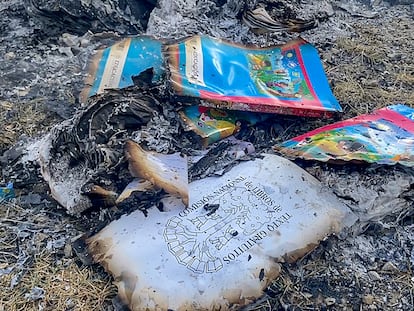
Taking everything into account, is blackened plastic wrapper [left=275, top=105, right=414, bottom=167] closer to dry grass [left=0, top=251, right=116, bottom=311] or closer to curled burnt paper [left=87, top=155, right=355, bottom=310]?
curled burnt paper [left=87, top=155, right=355, bottom=310]

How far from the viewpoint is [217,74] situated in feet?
7.50

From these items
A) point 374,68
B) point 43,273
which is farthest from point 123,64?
point 374,68

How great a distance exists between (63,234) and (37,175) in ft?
1.02

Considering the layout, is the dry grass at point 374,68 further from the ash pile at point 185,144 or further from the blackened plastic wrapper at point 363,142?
the blackened plastic wrapper at point 363,142

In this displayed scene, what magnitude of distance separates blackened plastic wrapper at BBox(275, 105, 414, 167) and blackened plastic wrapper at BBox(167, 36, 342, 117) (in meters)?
0.17

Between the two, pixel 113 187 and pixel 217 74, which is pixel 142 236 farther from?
pixel 217 74

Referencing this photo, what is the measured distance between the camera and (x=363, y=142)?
1983mm

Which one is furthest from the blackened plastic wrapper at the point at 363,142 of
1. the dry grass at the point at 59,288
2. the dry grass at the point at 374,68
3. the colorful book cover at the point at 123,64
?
the dry grass at the point at 59,288

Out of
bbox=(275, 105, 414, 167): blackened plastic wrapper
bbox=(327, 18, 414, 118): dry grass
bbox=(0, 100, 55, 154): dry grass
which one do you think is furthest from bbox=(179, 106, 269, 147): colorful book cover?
bbox=(0, 100, 55, 154): dry grass

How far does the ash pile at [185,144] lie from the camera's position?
1.73 m

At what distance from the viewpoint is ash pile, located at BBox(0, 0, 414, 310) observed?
1726 millimetres

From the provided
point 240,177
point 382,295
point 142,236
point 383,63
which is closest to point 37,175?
point 142,236

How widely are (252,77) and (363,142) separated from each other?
0.60 m

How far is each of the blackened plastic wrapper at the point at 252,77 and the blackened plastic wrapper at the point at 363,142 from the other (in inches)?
6.5
